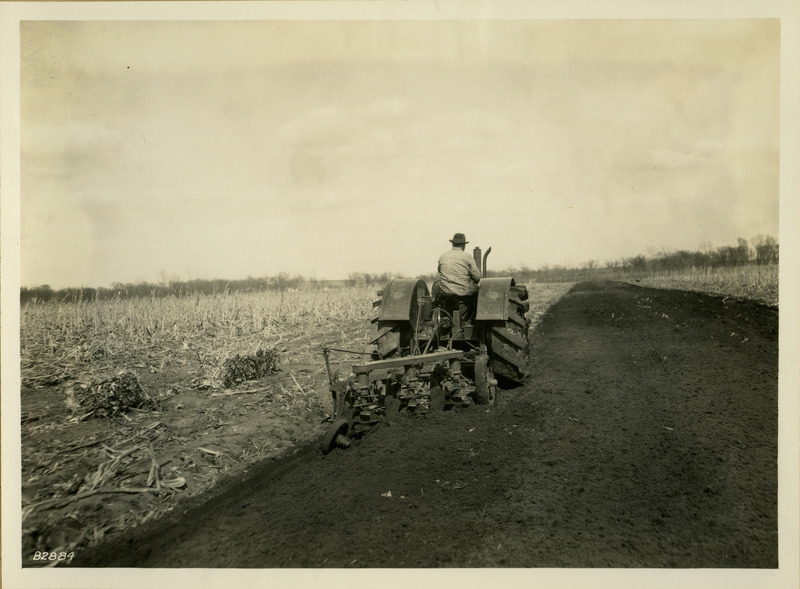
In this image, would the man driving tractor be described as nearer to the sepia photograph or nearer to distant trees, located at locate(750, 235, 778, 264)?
the sepia photograph

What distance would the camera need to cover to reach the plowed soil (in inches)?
129

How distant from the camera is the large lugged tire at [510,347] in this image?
5680 millimetres

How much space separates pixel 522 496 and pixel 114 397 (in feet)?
12.5

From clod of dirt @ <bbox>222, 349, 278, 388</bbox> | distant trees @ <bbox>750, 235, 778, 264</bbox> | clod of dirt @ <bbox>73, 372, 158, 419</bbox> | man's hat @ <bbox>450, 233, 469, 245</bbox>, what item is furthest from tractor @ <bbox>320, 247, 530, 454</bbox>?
distant trees @ <bbox>750, 235, 778, 264</bbox>

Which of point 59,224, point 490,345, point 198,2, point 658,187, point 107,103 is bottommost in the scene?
point 490,345

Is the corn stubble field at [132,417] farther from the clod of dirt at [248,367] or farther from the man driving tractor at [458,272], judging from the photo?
the man driving tractor at [458,272]

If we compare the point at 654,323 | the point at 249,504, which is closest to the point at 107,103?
the point at 249,504

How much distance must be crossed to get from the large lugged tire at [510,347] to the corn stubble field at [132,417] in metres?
1.93

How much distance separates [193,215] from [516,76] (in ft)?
11.3

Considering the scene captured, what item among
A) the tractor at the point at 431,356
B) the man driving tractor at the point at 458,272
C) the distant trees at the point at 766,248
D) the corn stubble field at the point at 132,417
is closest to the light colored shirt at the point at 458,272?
the man driving tractor at the point at 458,272

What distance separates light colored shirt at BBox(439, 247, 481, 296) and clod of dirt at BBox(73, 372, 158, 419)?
11.0ft

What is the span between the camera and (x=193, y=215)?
5250 millimetres

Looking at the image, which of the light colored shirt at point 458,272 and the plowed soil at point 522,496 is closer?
the plowed soil at point 522,496

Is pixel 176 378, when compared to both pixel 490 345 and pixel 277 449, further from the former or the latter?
pixel 490 345
